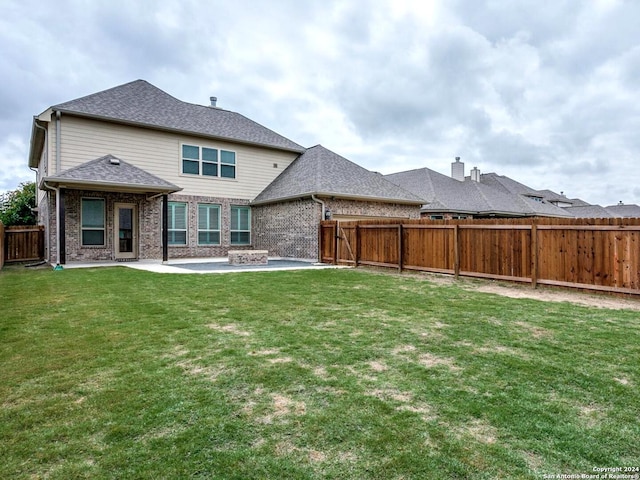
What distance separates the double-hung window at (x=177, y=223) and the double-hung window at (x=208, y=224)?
0.69 m

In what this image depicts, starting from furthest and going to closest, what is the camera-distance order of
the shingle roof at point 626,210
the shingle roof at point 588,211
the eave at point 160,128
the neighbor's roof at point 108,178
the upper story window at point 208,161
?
the shingle roof at point 626,210, the shingle roof at point 588,211, the upper story window at point 208,161, the eave at point 160,128, the neighbor's roof at point 108,178

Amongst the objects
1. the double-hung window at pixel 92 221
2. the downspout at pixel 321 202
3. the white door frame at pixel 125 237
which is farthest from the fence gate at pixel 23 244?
the downspout at pixel 321 202

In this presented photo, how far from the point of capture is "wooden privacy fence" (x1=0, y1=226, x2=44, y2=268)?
15.1 meters

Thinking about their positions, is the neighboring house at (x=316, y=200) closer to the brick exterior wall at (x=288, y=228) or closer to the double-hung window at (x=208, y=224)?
the brick exterior wall at (x=288, y=228)

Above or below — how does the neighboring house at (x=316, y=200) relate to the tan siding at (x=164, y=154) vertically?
below

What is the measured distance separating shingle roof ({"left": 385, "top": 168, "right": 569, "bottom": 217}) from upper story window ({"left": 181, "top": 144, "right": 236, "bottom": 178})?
12497mm

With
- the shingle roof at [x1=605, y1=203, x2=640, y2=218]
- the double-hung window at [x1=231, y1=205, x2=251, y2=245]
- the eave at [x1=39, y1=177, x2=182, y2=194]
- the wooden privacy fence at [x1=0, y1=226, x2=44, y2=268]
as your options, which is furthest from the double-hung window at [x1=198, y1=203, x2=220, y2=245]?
the shingle roof at [x1=605, y1=203, x2=640, y2=218]

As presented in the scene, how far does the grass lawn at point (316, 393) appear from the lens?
2.12 metres

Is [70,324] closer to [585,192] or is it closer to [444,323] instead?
[444,323]

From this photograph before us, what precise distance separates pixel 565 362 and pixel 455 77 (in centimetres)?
1556

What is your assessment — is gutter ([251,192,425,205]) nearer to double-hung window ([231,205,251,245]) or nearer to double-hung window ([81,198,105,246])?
double-hung window ([231,205,251,245])

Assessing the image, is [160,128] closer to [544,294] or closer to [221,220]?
[221,220]

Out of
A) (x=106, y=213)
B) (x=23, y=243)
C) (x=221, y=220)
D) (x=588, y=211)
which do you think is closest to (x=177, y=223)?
(x=221, y=220)

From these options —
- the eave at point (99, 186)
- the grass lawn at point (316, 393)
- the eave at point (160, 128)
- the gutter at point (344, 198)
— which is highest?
the eave at point (160, 128)
